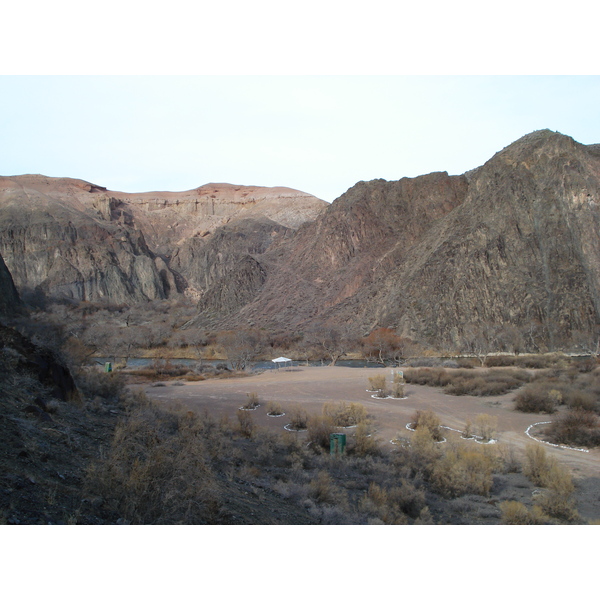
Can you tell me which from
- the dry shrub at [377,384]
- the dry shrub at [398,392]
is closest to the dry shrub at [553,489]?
the dry shrub at [398,392]

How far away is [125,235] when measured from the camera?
4515 inches

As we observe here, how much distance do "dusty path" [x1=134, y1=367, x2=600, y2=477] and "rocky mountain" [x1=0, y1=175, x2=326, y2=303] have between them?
60588 millimetres

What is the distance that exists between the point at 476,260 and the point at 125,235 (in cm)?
8323

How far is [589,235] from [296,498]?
48.9 meters

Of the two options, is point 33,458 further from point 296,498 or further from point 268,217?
point 268,217

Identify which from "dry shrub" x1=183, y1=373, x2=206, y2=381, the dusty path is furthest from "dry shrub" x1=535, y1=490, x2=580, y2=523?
"dry shrub" x1=183, y1=373, x2=206, y2=381

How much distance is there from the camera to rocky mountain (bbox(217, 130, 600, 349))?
47.9 m

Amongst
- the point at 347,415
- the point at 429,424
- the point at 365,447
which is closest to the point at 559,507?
the point at 365,447

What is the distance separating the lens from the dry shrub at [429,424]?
1541 centimetres

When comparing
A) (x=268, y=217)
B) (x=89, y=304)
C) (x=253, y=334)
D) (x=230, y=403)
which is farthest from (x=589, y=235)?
(x=268, y=217)

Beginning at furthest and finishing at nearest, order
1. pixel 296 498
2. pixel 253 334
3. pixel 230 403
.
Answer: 1. pixel 253 334
2. pixel 230 403
3. pixel 296 498

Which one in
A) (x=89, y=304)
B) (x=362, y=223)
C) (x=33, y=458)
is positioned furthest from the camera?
(x=89, y=304)

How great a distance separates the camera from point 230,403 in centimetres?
2312

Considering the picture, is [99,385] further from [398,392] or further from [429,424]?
[398,392]
